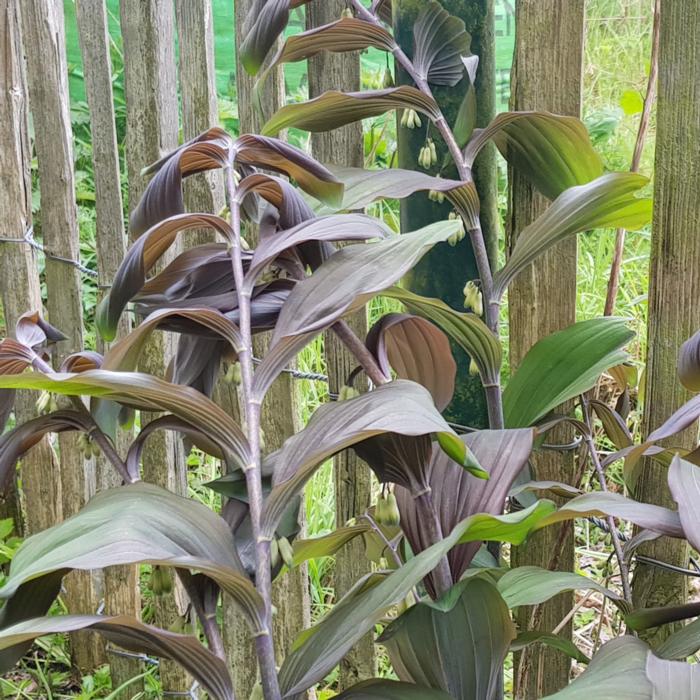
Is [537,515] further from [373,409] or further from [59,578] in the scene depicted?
[59,578]

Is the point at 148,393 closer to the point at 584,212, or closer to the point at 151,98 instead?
the point at 584,212

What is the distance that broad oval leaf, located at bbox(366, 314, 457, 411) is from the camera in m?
0.94

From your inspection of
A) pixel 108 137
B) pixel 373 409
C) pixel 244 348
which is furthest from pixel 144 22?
pixel 373 409

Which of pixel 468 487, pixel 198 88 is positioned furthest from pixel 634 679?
pixel 198 88

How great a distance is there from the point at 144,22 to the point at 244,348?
1.04 metres

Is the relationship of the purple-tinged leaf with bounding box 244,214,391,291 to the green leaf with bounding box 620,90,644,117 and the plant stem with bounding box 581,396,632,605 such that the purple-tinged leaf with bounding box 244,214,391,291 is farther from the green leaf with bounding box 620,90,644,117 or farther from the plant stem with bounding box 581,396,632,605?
the green leaf with bounding box 620,90,644,117

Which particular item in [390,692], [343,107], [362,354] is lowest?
[390,692]

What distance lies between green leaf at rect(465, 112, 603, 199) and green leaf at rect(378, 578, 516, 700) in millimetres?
608

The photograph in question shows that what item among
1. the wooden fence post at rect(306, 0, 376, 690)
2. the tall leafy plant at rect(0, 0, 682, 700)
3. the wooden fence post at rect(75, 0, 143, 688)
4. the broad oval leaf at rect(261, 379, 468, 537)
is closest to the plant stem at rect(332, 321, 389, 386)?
the tall leafy plant at rect(0, 0, 682, 700)

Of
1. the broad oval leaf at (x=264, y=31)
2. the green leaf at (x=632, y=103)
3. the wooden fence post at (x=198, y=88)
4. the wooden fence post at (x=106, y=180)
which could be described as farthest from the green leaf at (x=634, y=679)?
the green leaf at (x=632, y=103)

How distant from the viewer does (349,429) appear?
68 cm

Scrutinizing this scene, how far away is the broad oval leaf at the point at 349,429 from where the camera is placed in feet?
2.10

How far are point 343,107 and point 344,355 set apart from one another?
54 centimetres

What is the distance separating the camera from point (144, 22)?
62.9 inches
